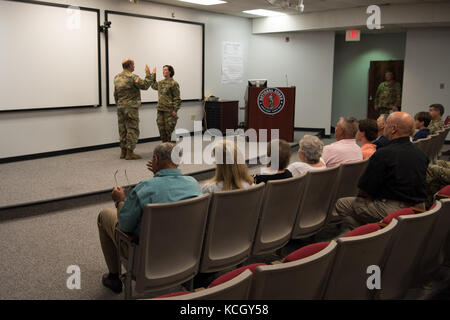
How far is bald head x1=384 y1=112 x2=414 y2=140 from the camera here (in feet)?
10.6

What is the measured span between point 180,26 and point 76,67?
2790 mm

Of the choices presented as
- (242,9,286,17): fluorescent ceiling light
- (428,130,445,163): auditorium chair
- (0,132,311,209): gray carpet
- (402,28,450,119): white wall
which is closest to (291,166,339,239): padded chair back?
(428,130,445,163): auditorium chair

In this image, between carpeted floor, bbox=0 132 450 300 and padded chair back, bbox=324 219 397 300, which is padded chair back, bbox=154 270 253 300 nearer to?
padded chair back, bbox=324 219 397 300

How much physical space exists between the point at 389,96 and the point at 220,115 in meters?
3.99

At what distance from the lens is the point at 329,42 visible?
35.4 ft

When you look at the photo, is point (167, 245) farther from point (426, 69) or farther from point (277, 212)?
point (426, 69)

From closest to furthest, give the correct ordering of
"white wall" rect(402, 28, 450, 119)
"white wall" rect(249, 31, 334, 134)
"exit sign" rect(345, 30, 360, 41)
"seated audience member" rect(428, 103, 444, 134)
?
"seated audience member" rect(428, 103, 444, 134) → "white wall" rect(402, 28, 450, 119) → "exit sign" rect(345, 30, 360, 41) → "white wall" rect(249, 31, 334, 134)

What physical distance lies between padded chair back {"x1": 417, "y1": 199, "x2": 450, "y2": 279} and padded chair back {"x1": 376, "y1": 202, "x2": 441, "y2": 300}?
6 cm

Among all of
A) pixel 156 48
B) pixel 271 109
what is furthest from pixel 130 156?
pixel 271 109

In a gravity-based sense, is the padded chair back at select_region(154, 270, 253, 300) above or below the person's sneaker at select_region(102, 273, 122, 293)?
above

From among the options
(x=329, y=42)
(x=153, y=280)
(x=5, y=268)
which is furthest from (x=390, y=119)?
(x=329, y=42)

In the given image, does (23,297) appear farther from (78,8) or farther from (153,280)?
(78,8)

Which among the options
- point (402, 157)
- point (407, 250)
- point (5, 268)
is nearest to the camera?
point (407, 250)
